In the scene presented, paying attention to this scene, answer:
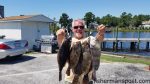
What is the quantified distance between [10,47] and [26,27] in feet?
15.7

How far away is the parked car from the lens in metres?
12.5

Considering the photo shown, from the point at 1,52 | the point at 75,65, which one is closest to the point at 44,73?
the point at 1,52

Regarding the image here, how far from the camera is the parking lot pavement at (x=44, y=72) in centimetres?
948

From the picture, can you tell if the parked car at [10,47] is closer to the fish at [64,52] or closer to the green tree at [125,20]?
the fish at [64,52]

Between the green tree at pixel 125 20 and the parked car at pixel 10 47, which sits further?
the green tree at pixel 125 20

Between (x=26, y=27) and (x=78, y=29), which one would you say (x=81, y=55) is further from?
(x=26, y=27)

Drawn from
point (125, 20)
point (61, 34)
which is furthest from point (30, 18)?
point (125, 20)

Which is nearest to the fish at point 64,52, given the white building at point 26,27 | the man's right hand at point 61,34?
the man's right hand at point 61,34

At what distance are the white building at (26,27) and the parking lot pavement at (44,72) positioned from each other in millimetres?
3695

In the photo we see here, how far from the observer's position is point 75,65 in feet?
12.6

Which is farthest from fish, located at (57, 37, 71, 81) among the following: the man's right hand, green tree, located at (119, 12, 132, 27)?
Result: green tree, located at (119, 12, 132, 27)

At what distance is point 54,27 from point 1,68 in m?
11.2

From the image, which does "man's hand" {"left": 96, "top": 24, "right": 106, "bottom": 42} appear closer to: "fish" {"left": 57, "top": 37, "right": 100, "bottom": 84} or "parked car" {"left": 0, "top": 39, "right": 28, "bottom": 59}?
"fish" {"left": 57, "top": 37, "right": 100, "bottom": 84}

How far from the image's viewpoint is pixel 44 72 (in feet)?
35.0
